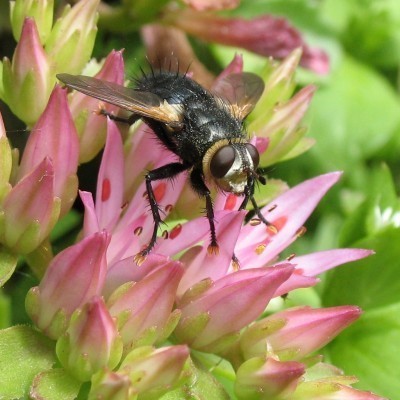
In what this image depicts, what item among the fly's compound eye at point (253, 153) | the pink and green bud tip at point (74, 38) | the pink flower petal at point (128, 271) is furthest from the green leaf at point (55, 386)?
the pink and green bud tip at point (74, 38)

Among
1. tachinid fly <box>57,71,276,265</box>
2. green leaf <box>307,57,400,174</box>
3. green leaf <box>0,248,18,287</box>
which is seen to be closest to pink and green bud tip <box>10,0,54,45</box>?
tachinid fly <box>57,71,276,265</box>

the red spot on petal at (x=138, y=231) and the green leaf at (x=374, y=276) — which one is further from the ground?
the red spot on petal at (x=138, y=231)

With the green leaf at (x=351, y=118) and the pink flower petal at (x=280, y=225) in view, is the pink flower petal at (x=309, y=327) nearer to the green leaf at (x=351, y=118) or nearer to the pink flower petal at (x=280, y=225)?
the pink flower petal at (x=280, y=225)

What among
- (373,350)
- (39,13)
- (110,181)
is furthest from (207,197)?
(373,350)

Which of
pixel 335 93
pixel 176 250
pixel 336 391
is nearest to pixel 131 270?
pixel 176 250

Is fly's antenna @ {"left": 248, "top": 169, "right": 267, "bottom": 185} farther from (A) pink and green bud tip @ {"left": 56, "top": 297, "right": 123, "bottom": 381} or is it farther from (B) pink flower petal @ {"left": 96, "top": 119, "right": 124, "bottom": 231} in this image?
(A) pink and green bud tip @ {"left": 56, "top": 297, "right": 123, "bottom": 381}

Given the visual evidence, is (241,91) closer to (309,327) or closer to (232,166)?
(232,166)
